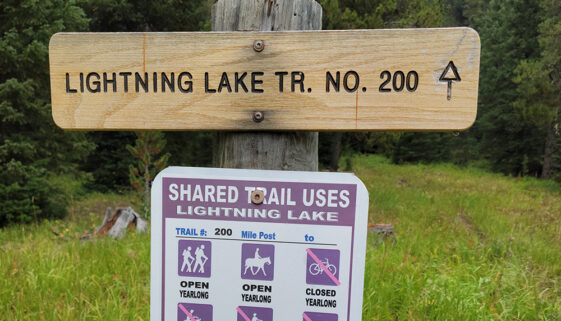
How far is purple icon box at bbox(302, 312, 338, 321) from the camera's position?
121cm

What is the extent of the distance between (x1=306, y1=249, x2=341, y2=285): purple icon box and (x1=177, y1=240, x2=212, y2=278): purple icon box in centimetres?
34

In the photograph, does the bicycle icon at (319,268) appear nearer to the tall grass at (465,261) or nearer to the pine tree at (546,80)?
the tall grass at (465,261)

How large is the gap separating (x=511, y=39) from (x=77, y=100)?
22.3 meters

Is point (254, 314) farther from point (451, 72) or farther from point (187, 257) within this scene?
point (451, 72)

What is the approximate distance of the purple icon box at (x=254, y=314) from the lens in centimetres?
123

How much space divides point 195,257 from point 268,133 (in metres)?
0.49

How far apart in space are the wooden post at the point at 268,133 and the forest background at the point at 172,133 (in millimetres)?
569

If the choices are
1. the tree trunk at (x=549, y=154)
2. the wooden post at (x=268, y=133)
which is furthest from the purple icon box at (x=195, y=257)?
the tree trunk at (x=549, y=154)

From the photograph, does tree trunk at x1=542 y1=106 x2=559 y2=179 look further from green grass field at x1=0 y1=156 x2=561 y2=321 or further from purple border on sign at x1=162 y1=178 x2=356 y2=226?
purple border on sign at x1=162 y1=178 x2=356 y2=226

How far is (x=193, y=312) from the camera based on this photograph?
1256mm

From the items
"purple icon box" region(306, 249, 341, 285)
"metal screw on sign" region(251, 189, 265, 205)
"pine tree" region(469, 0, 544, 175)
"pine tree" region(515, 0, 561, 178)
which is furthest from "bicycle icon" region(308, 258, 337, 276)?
"pine tree" region(469, 0, 544, 175)

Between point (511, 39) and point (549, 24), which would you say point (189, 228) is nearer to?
point (549, 24)

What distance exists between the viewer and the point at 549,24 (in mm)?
12930

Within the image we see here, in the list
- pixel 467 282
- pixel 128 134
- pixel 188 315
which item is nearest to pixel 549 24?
pixel 467 282
